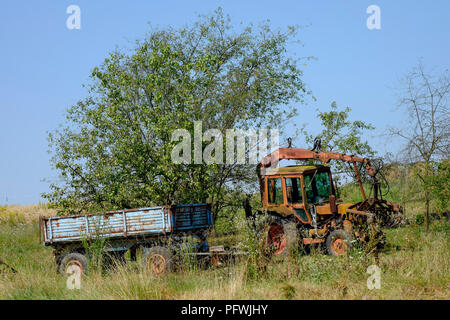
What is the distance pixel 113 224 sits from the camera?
38.5 feet

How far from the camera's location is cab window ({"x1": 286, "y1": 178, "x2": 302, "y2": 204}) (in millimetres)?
12625

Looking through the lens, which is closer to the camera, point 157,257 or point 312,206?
point 157,257

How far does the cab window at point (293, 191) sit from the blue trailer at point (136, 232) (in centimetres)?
208

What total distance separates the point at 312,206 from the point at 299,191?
49 cm

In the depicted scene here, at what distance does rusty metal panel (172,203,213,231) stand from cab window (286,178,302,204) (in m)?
2.07

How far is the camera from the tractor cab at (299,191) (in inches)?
492

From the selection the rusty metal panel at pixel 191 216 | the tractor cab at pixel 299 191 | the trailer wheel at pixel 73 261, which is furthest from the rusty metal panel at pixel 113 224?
the tractor cab at pixel 299 191

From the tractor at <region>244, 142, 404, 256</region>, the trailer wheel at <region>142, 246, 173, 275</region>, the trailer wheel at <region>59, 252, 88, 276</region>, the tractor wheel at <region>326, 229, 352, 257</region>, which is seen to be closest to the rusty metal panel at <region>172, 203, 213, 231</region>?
the trailer wheel at <region>142, 246, 173, 275</region>

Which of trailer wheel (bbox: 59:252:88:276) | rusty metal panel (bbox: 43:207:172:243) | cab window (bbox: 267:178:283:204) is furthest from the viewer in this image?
cab window (bbox: 267:178:283:204)

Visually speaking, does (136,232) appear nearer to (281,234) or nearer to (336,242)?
(281,234)

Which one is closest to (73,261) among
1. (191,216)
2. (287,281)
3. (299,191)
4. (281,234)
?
(191,216)

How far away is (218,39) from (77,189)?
6.80m

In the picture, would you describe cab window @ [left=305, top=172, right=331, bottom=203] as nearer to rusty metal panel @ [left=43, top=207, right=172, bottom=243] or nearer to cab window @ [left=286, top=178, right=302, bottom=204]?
cab window @ [left=286, top=178, right=302, bottom=204]

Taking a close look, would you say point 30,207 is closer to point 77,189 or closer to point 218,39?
point 77,189
